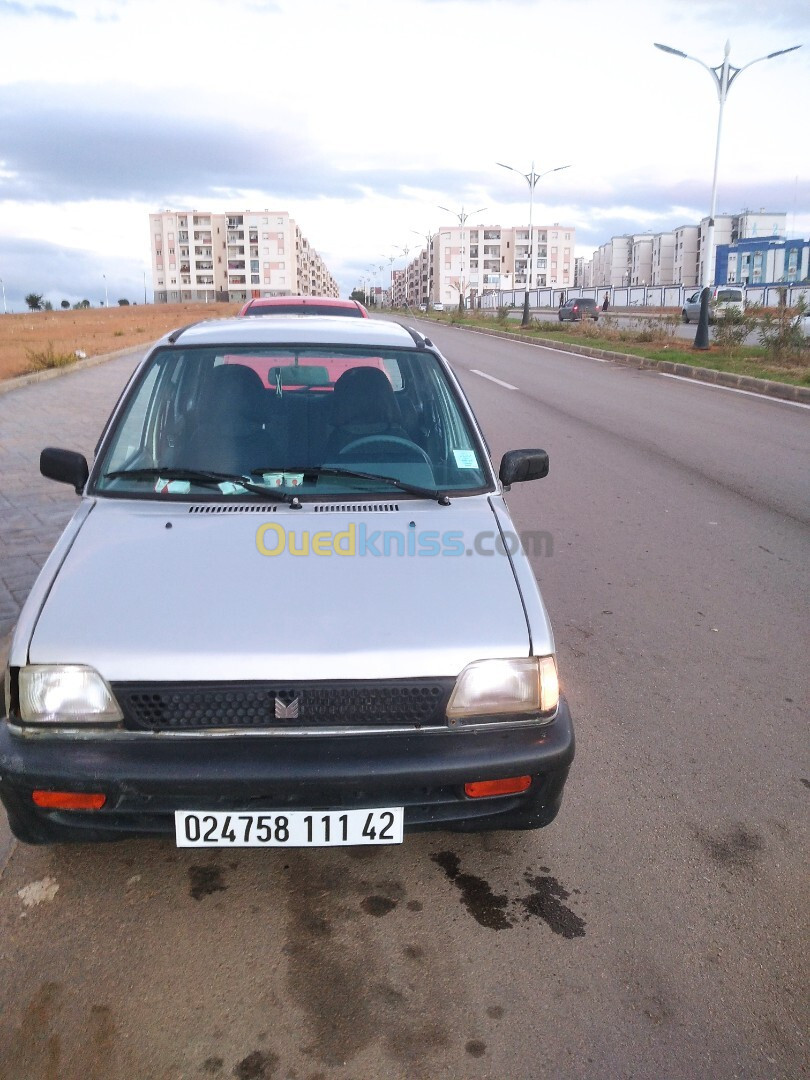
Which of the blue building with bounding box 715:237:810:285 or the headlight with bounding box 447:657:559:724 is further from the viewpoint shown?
the blue building with bounding box 715:237:810:285

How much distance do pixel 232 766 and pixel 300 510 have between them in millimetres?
1054

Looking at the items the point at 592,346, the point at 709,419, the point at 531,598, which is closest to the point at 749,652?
the point at 531,598

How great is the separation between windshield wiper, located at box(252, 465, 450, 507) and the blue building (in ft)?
344

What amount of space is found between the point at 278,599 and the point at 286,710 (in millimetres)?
348

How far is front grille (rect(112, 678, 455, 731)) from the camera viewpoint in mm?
2393

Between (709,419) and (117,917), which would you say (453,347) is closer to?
(709,419)

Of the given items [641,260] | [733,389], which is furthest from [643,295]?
[641,260]

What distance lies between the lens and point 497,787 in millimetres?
2492

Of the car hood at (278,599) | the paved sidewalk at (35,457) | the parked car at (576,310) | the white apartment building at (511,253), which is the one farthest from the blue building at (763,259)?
the car hood at (278,599)

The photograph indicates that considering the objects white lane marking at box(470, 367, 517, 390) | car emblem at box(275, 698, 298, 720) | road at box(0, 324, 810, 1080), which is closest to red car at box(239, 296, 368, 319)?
road at box(0, 324, 810, 1080)

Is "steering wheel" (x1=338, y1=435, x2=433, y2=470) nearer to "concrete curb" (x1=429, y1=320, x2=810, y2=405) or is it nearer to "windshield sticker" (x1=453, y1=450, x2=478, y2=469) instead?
"windshield sticker" (x1=453, y1=450, x2=478, y2=469)

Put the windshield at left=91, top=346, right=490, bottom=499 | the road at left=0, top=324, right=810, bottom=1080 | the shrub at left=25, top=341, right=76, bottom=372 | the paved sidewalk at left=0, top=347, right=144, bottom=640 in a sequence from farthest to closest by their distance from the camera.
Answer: the shrub at left=25, top=341, right=76, bottom=372
the paved sidewalk at left=0, top=347, right=144, bottom=640
the windshield at left=91, top=346, right=490, bottom=499
the road at left=0, top=324, right=810, bottom=1080

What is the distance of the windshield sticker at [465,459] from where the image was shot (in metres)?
3.51

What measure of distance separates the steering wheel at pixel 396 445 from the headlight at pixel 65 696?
4.60 feet
